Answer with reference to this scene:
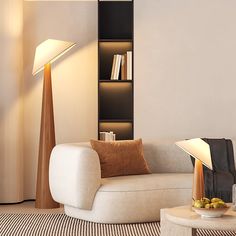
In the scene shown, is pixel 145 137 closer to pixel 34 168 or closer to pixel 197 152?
pixel 34 168

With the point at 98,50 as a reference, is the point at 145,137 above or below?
below

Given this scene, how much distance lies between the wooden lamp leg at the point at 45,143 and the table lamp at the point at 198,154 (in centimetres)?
222

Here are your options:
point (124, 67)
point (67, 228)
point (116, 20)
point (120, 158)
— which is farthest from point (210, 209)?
point (116, 20)

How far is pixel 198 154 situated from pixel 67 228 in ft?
4.34

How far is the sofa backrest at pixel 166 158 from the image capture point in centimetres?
624

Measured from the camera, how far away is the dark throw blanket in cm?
564

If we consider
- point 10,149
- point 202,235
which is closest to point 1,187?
point 10,149

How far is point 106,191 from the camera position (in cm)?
535

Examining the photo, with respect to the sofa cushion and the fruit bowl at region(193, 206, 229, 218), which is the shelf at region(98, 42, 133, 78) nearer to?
the sofa cushion

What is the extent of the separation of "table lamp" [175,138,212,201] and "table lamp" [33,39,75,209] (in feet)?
7.30

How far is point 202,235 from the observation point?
4996 mm

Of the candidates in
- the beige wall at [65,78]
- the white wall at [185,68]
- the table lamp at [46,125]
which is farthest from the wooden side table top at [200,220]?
the beige wall at [65,78]

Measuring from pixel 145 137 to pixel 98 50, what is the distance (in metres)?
1.08

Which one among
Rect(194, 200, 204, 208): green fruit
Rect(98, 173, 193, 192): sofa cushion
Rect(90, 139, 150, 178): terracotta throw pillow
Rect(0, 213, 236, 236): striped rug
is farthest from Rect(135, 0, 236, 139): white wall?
Rect(194, 200, 204, 208): green fruit
